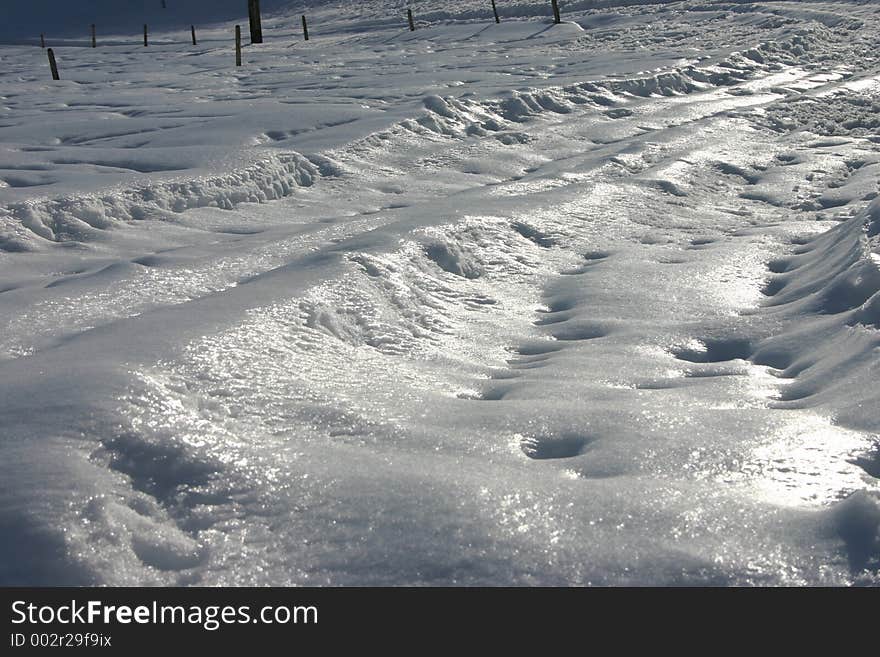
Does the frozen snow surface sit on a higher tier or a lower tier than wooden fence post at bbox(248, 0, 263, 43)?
lower

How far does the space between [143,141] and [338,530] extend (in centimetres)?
691

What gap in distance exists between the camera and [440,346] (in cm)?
386

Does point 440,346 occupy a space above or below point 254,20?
below

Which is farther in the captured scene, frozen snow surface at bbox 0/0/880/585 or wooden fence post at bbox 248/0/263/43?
wooden fence post at bbox 248/0/263/43

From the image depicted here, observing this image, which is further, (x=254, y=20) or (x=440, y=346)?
(x=254, y=20)

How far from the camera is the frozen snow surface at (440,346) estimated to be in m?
2.17

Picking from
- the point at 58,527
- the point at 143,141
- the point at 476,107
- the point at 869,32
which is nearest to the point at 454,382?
the point at 58,527

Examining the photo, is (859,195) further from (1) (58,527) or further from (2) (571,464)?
(1) (58,527)

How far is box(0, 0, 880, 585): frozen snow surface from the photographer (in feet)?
7.11

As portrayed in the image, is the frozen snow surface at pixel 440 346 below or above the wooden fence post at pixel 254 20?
below

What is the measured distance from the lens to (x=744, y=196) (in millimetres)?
6816

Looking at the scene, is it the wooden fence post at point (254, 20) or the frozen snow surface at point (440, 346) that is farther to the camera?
the wooden fence post at point (254, 20)

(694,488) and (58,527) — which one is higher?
(58,527)

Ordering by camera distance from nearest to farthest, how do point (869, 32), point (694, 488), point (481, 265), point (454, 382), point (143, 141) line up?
point (694, 488), point (454, 382), point (481, 265), point (143, 141), point (869, 32)
